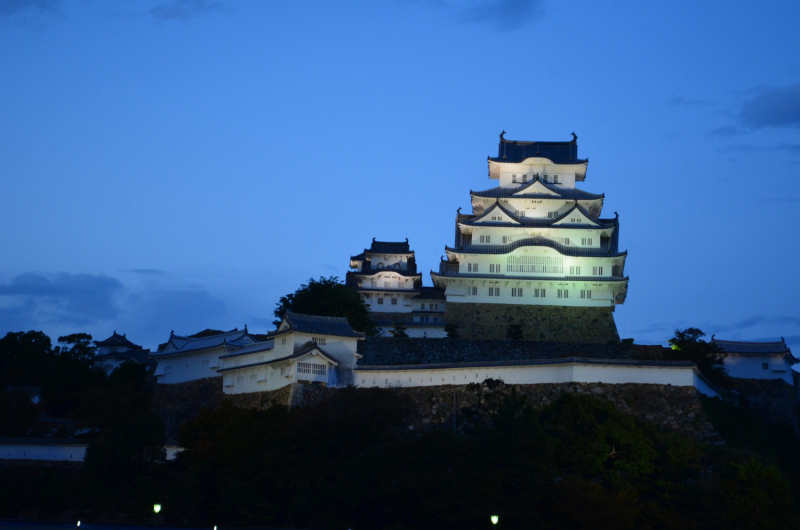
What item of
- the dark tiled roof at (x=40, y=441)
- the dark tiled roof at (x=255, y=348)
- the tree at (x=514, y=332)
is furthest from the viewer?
the tree at (x=514, y=332)

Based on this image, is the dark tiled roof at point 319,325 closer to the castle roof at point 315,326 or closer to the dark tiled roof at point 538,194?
the castle roof at point 315,326

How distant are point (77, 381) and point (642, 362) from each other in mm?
28455

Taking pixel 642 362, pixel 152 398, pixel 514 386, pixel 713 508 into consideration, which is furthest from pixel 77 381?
pixel 713 508

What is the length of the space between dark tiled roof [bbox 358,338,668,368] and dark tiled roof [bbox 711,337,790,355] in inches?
115

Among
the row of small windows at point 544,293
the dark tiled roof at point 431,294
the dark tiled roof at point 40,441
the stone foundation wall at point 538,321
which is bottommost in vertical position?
the dark tiled roof at point 40,441

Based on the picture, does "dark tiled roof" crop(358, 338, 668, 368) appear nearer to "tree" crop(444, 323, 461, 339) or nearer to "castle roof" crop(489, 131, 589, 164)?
"tree" crop(444, 323, 461, 339)

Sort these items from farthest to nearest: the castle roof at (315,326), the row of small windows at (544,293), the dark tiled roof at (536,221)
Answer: the dark tiled roof at (536,221) < the row of small windows at (544,293) < the castle roof at (315,326)

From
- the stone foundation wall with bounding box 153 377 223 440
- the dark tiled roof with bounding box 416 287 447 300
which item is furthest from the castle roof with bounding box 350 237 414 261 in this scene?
the stone foundation wall with bounding box 153 377 223 440

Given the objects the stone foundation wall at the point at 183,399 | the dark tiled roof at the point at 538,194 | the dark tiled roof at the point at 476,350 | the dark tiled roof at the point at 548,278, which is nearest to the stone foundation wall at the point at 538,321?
the dark tiled roof at the point at 548,278

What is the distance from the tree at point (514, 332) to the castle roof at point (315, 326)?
10.1m

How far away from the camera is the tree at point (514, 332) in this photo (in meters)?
47.8

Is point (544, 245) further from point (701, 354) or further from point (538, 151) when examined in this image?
point (701, 354)

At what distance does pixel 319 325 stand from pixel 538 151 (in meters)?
27.1

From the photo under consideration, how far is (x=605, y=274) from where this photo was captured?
2110 inches
